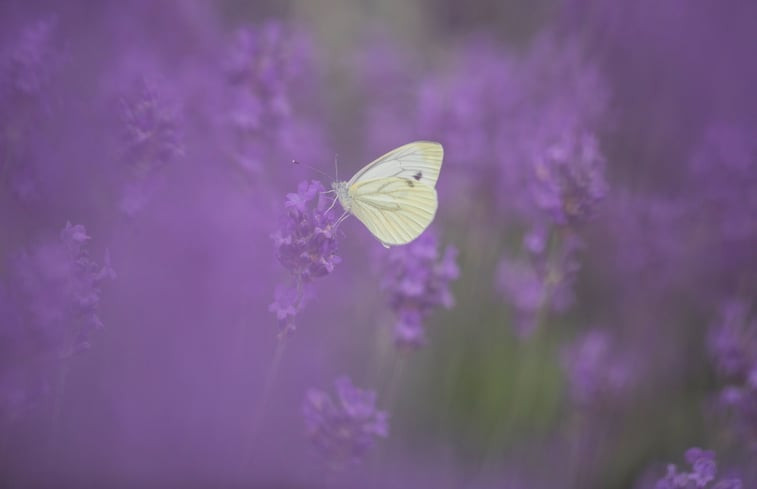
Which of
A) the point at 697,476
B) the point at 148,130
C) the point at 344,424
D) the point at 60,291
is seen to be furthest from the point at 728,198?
the point at 60,291

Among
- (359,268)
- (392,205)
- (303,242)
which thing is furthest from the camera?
(359,268)

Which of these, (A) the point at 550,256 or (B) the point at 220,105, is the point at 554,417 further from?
(B) the point at 220,105

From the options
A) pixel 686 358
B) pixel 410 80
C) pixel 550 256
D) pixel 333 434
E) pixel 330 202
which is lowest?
pixel 333 434

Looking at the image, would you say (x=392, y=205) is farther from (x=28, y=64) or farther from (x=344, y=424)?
(x=28, y=64)

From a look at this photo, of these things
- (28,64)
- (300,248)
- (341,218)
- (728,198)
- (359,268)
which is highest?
(728,198)

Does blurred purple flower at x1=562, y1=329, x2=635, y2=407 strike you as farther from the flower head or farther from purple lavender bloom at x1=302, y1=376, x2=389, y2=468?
the flower head

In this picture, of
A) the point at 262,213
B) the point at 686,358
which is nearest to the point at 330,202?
the point at 262,213

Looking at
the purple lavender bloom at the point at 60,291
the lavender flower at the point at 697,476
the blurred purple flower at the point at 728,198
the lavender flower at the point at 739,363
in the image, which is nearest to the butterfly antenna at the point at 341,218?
the purple lavender bloom at the point at 60,291

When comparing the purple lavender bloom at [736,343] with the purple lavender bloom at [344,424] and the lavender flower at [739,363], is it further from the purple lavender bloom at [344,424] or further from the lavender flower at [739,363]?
the purple lavender bloom at [344,424]
